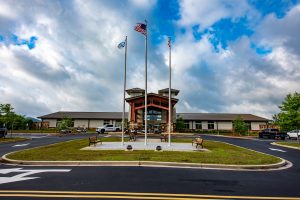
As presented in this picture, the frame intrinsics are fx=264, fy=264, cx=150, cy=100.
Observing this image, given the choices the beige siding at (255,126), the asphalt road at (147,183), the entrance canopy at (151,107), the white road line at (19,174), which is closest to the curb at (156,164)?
the asphalt road at (147,183)

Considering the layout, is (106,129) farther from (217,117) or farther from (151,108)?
(217,117)

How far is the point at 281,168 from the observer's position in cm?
1303

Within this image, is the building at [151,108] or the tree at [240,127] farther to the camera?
the building at [151,108]

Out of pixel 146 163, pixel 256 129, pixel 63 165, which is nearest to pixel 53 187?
pixel 63 165

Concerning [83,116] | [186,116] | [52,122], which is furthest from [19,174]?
[52,122]

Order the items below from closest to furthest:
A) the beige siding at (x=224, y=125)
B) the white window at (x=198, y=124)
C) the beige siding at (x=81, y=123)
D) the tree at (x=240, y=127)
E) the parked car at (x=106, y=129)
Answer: the tree at (x=240, y=127)
the parked car at (x=106, y=129)
the beige siding at (x=224, y=125)
the white window at (x=198, y=124)
the beige siding at (x=81, y=123)

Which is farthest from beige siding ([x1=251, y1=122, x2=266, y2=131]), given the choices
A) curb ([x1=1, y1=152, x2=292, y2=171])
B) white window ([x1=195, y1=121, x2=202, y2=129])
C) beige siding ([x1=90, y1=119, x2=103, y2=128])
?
curb ([x1=1, y1=152, x2=292, y2=171])

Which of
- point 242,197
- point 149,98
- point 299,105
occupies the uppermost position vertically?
point 149,98

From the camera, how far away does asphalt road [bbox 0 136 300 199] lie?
7476 mm

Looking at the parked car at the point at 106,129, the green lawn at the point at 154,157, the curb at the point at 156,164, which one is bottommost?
the curb at the point at 156,164

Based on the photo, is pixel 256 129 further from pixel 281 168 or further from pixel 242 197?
pixel 242 197

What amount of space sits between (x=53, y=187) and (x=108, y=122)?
6042 centimetres

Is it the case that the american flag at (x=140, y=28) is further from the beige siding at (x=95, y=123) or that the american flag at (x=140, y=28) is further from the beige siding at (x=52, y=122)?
the beige siding at (x=52, y=122)

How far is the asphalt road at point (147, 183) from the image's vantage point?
24.5 ft
